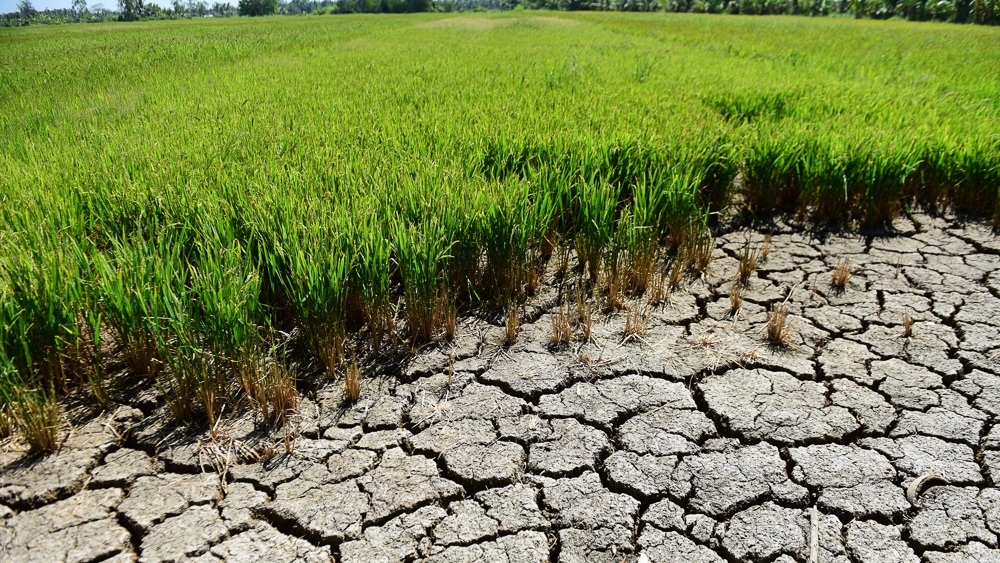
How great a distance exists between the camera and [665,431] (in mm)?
2033

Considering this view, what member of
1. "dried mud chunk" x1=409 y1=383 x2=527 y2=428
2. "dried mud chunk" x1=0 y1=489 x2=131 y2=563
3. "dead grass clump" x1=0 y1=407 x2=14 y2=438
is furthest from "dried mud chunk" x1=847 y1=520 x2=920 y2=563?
"dead grass clump" x1=0 y1=407 x2=14 y2=438

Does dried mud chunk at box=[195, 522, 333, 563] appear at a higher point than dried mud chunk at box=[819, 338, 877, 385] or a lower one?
lower

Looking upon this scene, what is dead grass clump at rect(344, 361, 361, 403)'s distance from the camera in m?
2.16

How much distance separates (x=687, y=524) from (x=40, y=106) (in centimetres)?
685

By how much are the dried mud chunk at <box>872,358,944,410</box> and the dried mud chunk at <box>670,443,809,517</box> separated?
65 cm

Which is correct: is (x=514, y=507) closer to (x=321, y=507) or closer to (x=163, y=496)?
(x=321, y=507)

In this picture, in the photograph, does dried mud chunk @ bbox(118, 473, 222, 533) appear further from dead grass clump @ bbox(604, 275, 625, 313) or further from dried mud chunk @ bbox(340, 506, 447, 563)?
dead grass clump @ bbox(604, 275, 625, 313)

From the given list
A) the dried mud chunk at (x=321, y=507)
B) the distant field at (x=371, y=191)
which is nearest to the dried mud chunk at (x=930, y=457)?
the distant field at (x=371, y=191)

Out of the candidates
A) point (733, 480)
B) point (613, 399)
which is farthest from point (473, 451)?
point (733, 480)

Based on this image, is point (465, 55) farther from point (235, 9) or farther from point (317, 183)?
point (235, 9)

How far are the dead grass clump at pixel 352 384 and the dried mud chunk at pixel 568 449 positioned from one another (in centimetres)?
70

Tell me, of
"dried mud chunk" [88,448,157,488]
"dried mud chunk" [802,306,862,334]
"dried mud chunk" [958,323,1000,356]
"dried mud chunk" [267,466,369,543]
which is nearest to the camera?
Answer: "dried mud chunk" [267,466,369,543]

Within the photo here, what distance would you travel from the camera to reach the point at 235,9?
244 ft

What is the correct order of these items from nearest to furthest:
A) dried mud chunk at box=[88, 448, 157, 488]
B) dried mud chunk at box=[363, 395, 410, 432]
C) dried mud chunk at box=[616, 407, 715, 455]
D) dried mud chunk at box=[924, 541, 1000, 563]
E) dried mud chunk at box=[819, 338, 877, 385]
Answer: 1. dried mud chunk at box=[924, 541, 1000, 563]
2. dried mud chunk at box=[88, 448, 157, 488]
3. dried mud chunk at box=[616, 407, 715, 455]
4. dried mud chunk at box=[363, 395, 410, 432]
5. dried mud chunk at box=[819, 338, 877, 385]
